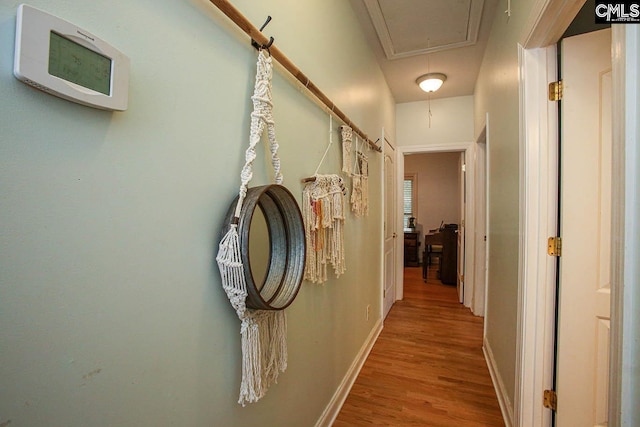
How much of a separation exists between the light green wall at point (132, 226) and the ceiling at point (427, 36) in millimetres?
1340

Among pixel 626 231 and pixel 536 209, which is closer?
pixel 626 231

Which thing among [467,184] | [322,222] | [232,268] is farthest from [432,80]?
[232,268]

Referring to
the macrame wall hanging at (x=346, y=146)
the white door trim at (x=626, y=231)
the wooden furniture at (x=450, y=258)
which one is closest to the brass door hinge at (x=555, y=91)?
the white door trim at (x=626, y=231)

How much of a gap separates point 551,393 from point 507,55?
185 centimetres

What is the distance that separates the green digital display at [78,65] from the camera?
1.48ft

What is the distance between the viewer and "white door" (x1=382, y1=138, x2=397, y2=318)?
3171mm

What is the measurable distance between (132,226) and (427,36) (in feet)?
8.56

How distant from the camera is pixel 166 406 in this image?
26.4 inches

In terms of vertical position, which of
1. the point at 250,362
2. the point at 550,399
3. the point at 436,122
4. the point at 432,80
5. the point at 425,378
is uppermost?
the point at 432,80

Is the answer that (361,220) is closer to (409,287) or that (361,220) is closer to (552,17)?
(552,17)

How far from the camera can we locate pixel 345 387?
190 cm

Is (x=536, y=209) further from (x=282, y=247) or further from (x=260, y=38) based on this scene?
(x=260, y=38)

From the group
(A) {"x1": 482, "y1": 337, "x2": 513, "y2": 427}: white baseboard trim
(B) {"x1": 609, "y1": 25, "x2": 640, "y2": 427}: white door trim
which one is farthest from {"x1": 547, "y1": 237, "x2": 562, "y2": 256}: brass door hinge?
(A) {"x1": 482, "y1": 337, "x2": 513, "y2": 427}: white baseboard trim

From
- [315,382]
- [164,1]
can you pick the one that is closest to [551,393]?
[315,382]
